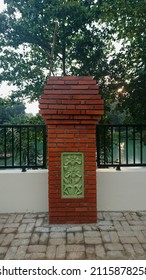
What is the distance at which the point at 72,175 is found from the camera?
3.82 meters

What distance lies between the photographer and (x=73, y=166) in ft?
12.5

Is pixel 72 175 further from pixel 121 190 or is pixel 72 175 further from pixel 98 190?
pixel 121 190

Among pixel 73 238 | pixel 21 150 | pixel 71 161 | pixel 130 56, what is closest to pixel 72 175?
pixel 71 161

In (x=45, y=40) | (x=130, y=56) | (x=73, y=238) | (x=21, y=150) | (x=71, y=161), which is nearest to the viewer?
(x=73, y=238)

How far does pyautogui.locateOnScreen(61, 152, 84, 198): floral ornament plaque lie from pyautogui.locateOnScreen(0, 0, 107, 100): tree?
26.1 ft

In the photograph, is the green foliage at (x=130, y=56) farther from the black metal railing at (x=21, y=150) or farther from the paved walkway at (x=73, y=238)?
the paved walkway at (x=73, y=238)

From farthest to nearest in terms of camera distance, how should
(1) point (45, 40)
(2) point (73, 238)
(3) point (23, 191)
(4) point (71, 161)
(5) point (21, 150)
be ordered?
(1) point (45, 40), (5) point (21, 150), (3) point (23, 191), (4) point (71, 161), (2) point (73, 238)

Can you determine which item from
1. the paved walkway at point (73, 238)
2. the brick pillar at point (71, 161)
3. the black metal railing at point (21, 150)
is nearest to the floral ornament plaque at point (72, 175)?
the brick pillar at point (71, 161)

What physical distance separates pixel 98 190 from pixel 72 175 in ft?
2.38

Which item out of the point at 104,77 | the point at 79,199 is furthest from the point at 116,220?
the point at 104,77

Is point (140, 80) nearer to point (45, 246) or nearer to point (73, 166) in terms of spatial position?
point (73, 166)

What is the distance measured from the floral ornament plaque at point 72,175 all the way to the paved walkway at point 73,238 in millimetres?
502
